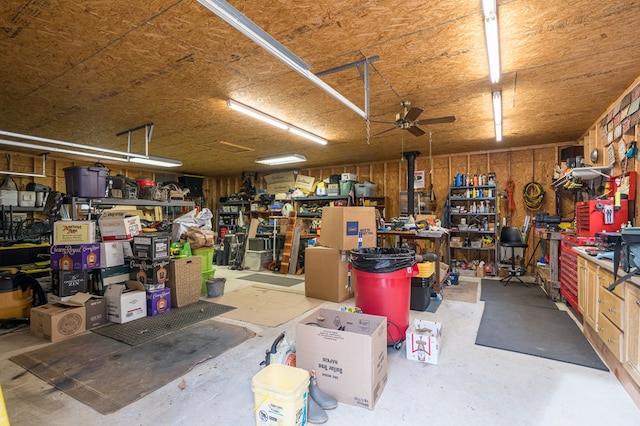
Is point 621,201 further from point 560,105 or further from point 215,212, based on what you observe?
point 215,212

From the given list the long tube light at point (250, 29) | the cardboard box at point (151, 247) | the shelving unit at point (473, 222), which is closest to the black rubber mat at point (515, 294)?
the shelving unit at point (473, 222)

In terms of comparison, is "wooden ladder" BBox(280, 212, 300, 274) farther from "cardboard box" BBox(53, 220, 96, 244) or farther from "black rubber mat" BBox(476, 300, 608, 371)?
"black rubber mat" BBox(476, 300, 608, 371)

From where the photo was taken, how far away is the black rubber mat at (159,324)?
3271mm

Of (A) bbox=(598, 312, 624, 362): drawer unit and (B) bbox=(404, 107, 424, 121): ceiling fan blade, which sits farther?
(B) bbox=(404, 107, 424, 121): ceiling fan blade

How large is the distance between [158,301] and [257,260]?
344cm

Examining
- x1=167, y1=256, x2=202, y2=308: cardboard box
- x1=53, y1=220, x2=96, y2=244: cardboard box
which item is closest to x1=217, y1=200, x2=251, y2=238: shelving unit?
x1=167, y1=256, x2=202, y2=308: cardboard box

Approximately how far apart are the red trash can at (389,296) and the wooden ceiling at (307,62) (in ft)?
6.56

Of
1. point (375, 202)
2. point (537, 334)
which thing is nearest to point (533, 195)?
point (375, 202)

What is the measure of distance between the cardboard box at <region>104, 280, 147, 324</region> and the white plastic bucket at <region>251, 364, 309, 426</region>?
272cm

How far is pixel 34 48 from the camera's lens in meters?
2.76

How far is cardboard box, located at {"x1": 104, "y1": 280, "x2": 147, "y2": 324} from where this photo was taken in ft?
12.0

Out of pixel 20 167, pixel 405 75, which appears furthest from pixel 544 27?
pixel 20 167

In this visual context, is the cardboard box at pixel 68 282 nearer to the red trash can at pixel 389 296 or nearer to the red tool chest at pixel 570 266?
the red trash can at pixel 389 296

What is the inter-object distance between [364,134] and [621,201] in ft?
12.1
